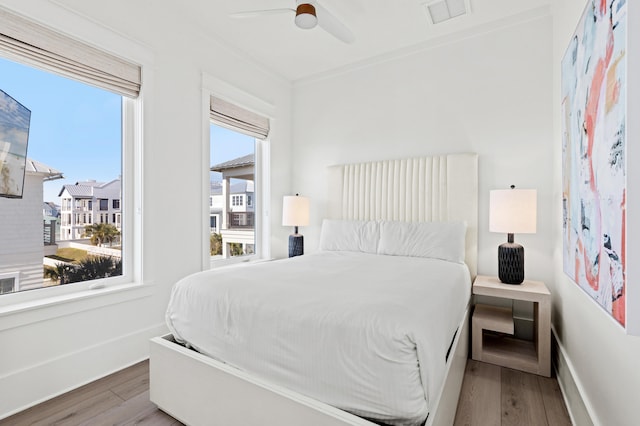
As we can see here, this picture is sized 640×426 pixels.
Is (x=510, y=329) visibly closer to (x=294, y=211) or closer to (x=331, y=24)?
(x=294, y=211)

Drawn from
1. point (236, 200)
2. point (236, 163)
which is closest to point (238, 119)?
point (236, 163)

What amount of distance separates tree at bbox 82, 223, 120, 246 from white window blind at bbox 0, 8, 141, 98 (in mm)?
1024

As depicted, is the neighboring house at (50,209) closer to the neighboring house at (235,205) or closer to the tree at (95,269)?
the tree at (95,269)

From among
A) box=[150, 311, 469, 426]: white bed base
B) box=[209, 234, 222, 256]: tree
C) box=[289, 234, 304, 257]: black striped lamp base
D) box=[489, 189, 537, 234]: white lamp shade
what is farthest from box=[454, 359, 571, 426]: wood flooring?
box=[209, 234, 222, 256]: tree

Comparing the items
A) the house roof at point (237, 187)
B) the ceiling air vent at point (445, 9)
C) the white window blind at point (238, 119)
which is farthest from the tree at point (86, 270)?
the ceiling air vent at point (445, 9)

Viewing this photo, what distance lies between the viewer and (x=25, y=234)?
198cm

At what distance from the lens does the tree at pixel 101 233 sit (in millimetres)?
2336

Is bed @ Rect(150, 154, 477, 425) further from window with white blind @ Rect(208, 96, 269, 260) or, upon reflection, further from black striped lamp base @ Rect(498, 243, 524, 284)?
window with white blind @ Rect(208, 96, 269, 260)

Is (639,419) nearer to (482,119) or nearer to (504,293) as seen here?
(504,293)

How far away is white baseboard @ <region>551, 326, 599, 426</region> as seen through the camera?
152 centimetres

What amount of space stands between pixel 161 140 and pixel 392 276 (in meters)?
2.14

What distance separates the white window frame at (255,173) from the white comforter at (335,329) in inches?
48.1

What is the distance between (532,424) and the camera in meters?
1.67

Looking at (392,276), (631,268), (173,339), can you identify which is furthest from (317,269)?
(631,268)
